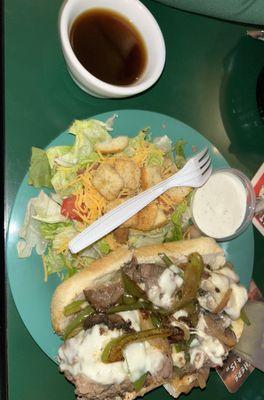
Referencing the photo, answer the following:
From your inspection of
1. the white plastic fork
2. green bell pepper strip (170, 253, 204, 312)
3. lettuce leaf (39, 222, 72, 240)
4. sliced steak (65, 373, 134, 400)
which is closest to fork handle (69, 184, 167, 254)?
the white plastic fork

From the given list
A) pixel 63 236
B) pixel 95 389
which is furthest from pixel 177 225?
pixel 95 389

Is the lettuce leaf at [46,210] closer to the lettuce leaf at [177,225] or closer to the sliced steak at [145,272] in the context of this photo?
the sliced steak at [145,272]

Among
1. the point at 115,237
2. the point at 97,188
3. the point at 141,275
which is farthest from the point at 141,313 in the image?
the point at 97,188

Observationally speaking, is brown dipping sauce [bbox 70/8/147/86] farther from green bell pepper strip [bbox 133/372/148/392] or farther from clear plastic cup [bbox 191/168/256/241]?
green bell pepper strip [bbox 133/372/148/392]

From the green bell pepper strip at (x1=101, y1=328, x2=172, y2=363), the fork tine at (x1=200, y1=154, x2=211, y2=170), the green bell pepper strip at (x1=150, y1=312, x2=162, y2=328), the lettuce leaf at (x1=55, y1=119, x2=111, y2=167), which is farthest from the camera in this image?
the fork tine at (x1=200, y1=154, x2=211, y2=170)

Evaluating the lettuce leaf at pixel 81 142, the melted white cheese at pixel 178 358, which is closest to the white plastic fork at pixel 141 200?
the lettuce leaf at pixel 81 142
